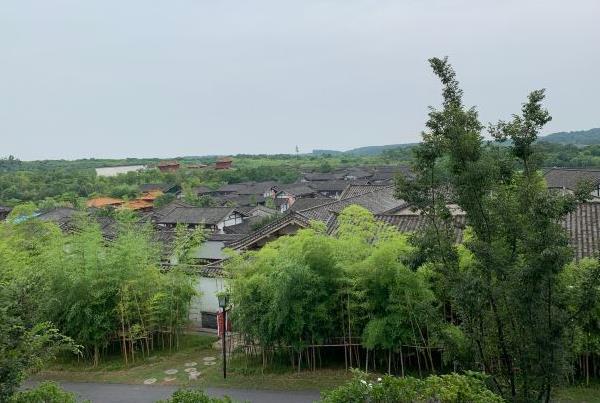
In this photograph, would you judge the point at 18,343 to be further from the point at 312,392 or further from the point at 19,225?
the point at 19,225

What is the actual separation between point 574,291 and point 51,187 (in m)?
62.2

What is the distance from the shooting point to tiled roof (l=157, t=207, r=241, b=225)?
107ft

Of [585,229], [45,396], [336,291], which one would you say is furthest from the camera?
[585,229]

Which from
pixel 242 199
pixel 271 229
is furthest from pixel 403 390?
pixel 242 199

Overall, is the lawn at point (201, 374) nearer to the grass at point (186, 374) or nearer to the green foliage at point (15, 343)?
the grass at point (186, 374)

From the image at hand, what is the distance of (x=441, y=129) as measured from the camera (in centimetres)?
618

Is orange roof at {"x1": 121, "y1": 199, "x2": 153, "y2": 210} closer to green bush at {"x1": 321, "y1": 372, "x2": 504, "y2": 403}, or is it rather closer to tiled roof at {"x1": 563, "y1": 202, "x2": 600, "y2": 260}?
tiled roof at {"x1": 563, "y1": 202, "x2": 600, "y2": 260}

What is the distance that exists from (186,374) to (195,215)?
69.9 ft

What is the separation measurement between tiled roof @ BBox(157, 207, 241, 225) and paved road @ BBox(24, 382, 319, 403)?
19.6 metres

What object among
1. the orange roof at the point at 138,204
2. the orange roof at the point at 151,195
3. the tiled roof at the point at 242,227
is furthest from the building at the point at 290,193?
the tiled roof at the point at 242,227

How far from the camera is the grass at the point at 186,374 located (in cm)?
1185

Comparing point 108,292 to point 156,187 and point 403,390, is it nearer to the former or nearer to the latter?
point 403,390

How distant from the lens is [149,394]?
11.9m

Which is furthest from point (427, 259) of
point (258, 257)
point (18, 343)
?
point (258, 257)
